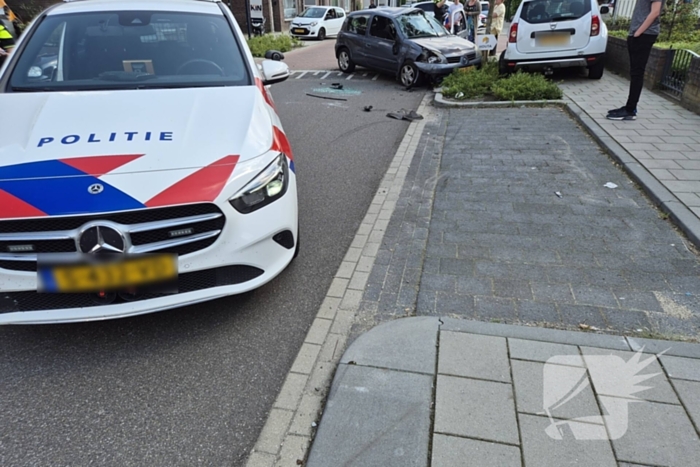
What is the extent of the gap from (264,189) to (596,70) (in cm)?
1004

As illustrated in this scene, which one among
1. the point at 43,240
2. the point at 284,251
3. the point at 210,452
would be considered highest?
the point at 43,240

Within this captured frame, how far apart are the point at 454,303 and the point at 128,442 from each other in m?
2.03

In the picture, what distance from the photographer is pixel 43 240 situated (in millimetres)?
2498

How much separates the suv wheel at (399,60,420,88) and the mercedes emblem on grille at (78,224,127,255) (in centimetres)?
956

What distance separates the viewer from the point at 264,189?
2932 mm

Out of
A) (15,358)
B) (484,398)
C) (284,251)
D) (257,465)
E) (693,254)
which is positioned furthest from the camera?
(693,254)

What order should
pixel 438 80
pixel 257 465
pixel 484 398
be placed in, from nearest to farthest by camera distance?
1. pixel 257 465
2. pixel 484 398
3. pixel 438 80

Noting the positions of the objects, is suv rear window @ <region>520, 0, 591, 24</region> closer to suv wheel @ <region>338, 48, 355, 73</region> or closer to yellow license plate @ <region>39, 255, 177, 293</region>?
suv wheel @ <region>338, 48, 355, 73</region>

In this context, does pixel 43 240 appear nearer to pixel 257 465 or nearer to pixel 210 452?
pixel 210 452

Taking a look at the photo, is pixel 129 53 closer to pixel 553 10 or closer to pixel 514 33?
pixel 514 33

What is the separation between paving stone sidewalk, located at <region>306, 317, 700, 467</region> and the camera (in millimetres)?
2158

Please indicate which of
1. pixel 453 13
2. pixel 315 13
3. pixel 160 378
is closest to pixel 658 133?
pixel 160 378

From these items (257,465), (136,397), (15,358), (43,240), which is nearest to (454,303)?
(257,465)

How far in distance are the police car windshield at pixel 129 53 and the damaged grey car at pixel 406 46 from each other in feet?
23.9
